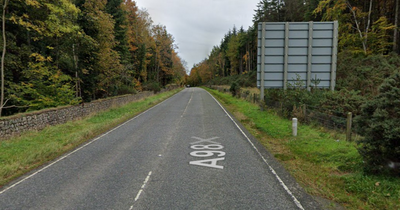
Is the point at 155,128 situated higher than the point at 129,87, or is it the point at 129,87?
the point at 129,87

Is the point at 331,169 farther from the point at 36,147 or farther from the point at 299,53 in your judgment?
the point at 299,53

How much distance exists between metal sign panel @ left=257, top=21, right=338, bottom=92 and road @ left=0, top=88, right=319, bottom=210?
971 cm

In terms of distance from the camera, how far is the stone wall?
10.2m

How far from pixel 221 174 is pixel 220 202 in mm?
1529

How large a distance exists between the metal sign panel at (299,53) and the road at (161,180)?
971cm

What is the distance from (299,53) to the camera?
16969mm

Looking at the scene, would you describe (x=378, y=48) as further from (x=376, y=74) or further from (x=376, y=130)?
(x=376, y=130)

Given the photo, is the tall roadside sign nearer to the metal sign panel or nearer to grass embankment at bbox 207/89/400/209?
the metal sign panel

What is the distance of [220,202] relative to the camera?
15.4 feet

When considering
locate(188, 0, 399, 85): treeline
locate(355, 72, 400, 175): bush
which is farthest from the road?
locate(188, 0, 399, 85): treeline

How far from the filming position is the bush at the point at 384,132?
5262mm

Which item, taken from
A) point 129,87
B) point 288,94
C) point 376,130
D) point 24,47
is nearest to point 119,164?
A: point 376,130

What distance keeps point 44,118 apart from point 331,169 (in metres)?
14.0

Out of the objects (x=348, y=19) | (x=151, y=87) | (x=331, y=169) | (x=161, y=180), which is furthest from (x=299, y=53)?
(x=151, y=87)
